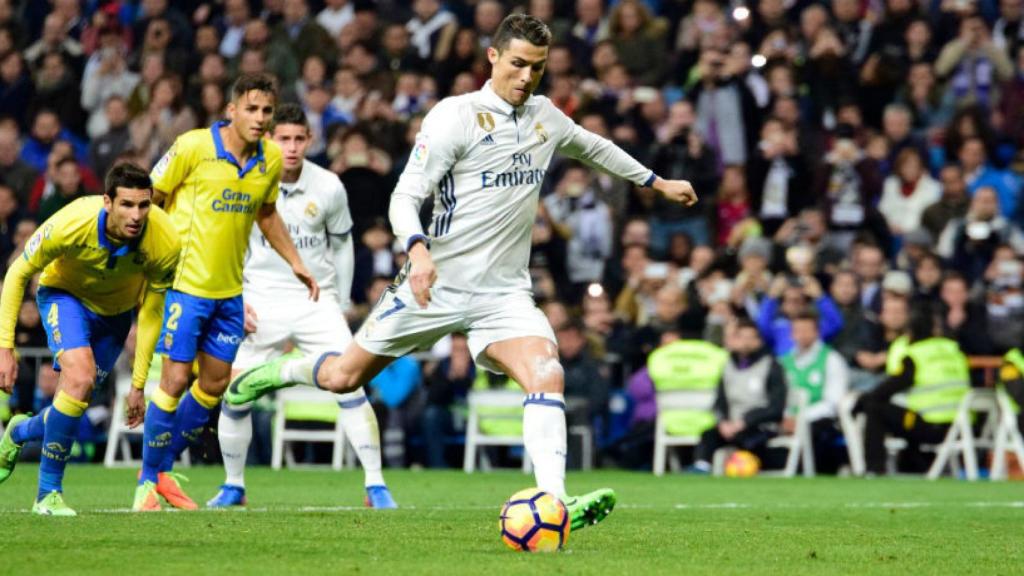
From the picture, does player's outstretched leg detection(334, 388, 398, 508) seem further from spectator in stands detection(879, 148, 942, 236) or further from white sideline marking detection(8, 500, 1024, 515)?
spectator in stands detection(879, 148, 942, 236)

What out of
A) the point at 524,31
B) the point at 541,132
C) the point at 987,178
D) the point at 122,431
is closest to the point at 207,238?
the point at 541,132

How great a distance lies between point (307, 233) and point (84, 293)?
7.81 feet

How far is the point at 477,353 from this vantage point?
9266 mm

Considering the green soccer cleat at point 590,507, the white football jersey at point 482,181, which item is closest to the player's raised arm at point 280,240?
the white football jersey at point 482,181

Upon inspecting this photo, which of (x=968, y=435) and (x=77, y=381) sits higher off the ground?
(x=968, y=435)

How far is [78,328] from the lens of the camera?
34.1 feet

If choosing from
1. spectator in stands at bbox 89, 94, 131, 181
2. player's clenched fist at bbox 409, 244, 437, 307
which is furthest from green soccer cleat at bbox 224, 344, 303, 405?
spectator in stands at bbox 89, 94, 131, 181

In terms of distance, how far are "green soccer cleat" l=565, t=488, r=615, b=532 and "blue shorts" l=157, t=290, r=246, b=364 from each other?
11.4 ft

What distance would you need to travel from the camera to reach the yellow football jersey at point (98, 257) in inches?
397

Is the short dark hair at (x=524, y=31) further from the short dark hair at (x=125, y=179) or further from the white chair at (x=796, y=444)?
the white chair at (x=796, y=444)

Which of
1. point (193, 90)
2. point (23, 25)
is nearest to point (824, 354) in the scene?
point (193, 90)

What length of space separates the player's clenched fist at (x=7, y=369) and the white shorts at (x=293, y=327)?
2668mm

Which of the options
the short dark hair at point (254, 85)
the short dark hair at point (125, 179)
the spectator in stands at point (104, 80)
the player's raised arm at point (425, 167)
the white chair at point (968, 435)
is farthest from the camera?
the spectator in stands at point (104, 80)

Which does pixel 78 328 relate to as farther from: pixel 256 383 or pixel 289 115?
pixel 289 115
